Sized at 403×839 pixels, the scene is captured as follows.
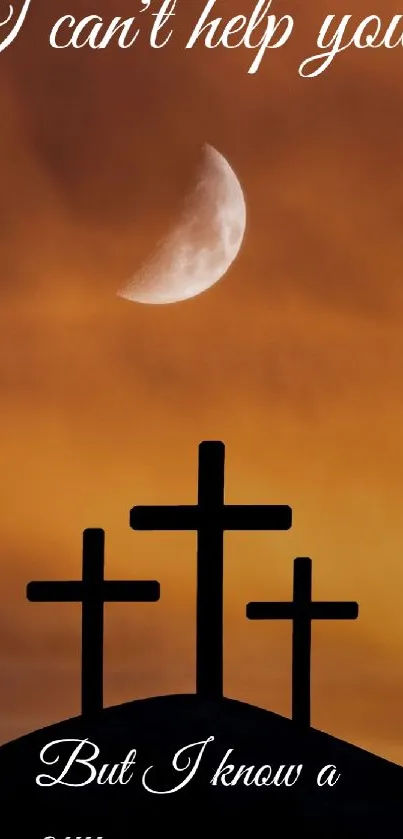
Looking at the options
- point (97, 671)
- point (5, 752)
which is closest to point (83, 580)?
point (97, 671)

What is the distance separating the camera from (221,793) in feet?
59.9

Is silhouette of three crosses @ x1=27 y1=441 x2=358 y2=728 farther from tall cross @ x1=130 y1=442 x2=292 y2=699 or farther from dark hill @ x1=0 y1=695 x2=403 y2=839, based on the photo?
dark hill @ x1=0 y1=695 x2=403 y2=839

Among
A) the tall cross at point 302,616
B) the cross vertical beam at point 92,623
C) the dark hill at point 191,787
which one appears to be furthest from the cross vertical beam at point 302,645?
the cross vertical beam at point 92,623

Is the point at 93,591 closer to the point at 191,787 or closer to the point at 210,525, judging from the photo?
the point at 210,525

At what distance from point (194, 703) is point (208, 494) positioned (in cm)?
299

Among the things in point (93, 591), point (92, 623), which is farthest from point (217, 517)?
point (92, 623)

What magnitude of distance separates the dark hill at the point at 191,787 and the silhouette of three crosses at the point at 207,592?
28.2 inches

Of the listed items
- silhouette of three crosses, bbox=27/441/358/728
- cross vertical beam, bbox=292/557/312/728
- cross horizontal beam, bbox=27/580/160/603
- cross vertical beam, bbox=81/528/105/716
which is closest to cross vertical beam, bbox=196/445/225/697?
silhouette of three crosses, bbox=27/441/358/728

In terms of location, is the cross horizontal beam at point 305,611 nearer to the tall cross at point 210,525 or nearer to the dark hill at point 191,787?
the dark hill at point 191,787

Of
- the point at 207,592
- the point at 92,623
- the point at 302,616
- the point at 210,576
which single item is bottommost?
the point at 92,623

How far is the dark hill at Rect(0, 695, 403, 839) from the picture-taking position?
58.9ft

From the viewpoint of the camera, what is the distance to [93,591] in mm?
18375

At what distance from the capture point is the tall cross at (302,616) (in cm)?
1884

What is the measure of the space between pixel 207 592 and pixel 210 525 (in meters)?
0.78
